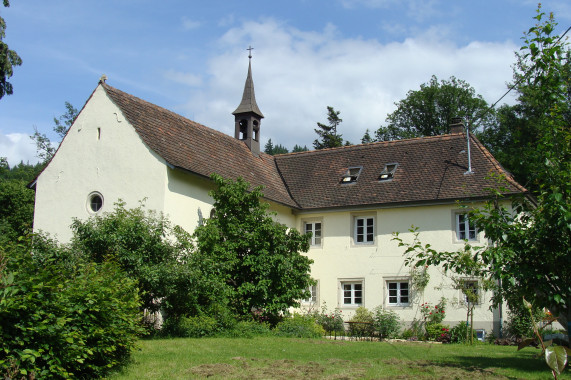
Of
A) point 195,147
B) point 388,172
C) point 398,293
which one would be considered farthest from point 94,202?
point 388,172

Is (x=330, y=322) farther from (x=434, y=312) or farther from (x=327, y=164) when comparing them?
(x=327, y=164)

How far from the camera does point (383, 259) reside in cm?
2350

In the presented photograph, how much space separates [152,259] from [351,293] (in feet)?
31.9

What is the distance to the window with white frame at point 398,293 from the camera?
2297cm

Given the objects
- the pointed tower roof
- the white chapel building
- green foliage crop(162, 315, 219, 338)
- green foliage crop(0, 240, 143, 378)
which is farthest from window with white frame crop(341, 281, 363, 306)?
green foliage crop(0, 240, 143, 378)

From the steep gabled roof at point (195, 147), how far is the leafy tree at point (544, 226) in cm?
1144

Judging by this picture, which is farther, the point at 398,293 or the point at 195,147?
the point at 398,293

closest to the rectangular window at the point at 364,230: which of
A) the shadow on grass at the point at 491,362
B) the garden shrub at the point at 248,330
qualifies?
the garden shrub at the point at 248,330

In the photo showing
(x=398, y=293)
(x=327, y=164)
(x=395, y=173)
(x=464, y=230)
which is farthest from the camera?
(x=327, y=164)

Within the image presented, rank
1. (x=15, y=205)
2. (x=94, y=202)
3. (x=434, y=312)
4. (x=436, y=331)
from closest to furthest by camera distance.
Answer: (x=94, y=202) < (x=436, y=331) < (x=434, y=312) < (x=15, y=205)

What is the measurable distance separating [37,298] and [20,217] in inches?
1061

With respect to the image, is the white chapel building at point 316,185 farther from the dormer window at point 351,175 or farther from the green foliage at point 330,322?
the green foliage at point 330,322

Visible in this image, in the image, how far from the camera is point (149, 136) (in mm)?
20328

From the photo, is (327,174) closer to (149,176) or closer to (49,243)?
(149,176)
